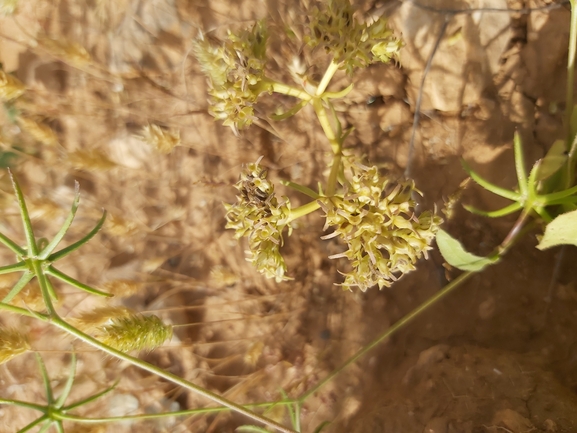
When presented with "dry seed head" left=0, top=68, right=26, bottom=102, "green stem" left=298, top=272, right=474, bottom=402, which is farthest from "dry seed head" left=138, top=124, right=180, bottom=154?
"green stem" left=298, top=272, right=474, bottom=402

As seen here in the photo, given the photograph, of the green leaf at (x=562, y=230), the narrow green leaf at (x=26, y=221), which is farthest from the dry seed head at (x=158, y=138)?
the green leaf at (x=562, y=230)

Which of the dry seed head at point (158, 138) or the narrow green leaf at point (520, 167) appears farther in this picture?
the dry seed head at point (158, 138)

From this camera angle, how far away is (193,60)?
6.65 feet

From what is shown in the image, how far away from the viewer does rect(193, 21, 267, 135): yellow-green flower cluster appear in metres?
1.19

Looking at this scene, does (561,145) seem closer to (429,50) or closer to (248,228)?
(429,50)

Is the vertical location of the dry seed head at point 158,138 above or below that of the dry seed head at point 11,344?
above

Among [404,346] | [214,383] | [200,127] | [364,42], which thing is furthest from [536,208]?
[214,383]

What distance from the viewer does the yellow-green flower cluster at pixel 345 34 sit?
1158 millimetres

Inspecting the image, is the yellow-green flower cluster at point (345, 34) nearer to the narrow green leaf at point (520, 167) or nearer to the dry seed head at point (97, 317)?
the narrow green leaf at point (520, 167)

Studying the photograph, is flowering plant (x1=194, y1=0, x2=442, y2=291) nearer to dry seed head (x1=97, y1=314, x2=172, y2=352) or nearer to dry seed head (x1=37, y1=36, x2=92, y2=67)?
dry seed head (x1=97, y1=314, x2=172, y2=352)

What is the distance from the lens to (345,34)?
117 centimetres

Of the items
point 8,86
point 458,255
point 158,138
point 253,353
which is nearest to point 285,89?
point 158,138

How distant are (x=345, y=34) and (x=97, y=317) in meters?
1.24

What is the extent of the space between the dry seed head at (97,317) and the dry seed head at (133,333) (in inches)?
1.9
